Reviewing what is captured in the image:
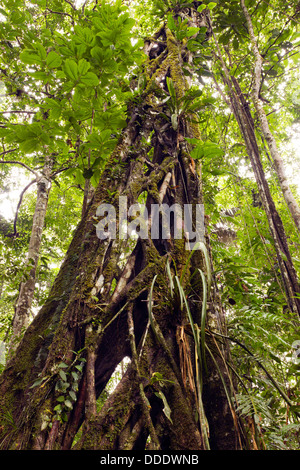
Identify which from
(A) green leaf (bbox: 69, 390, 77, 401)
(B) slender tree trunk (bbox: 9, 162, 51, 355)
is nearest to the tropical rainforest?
(A) green leaf (bbox: 69, 390, 77, 401)

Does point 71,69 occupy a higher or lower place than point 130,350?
higher

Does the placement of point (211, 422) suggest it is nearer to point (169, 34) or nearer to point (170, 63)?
point (170, 63)

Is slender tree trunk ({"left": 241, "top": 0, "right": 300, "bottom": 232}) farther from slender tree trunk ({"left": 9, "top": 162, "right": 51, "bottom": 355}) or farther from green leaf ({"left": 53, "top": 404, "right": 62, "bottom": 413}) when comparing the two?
slender tree trunk ({"left": 9, "top": 162, "right": 51, "bottom": 355})

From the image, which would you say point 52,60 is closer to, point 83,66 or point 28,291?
point 83,66

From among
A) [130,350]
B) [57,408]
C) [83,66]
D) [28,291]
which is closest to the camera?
[57,408]

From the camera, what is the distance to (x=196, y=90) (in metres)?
1.88

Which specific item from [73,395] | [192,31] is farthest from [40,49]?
[73,395]

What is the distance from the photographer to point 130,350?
121cm

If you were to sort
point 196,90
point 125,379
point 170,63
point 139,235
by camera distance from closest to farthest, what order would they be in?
point 125,379
point 139,235
point 196,90
point 170,63

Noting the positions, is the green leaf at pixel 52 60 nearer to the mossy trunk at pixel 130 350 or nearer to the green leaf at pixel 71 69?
the green leaf at pixel 71 69
